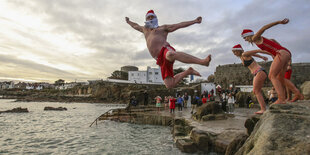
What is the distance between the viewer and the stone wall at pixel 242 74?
3866 centimetres

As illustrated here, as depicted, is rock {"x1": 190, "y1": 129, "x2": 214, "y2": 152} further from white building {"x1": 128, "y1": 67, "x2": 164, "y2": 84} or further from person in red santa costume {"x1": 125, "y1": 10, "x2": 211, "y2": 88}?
white building {"x1": 128, "y1": 67, "x2": 164, "y2": 84}

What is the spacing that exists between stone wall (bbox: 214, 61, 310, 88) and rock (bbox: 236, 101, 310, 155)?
4036cm

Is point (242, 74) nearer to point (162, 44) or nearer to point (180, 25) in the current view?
point (180, 25)

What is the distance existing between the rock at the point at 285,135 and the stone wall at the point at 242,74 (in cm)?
4036

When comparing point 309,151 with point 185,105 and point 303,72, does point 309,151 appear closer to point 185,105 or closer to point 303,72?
point 185,105

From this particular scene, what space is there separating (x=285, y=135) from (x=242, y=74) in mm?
47096

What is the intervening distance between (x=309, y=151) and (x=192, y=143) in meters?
6.35

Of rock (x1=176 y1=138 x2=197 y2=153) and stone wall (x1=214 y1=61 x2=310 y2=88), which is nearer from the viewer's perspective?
rock (x1=176 y1=138 x2=197 y2=153)

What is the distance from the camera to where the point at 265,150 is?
9.94 ft

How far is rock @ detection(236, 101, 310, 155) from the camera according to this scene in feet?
9.43

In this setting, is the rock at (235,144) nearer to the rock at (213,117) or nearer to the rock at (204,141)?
the rock at (204,141)

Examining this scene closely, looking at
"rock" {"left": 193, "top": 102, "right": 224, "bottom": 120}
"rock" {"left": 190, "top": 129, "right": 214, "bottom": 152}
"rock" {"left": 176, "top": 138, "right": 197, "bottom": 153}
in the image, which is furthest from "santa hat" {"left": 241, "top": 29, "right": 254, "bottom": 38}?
"rock" {"left": 193, "top": 102, "right": 224, "bottom": 120}

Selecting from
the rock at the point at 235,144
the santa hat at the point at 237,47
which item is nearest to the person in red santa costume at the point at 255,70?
the santa hat at the point at 237,47

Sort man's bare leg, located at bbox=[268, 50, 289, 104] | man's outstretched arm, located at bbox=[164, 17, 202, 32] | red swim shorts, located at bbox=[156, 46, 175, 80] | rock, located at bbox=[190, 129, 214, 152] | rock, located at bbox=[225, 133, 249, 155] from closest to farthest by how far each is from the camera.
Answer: red swim shorts, located at bbox=[156, 46, 175, 80] → man's outstretched arm, located at bbox=[164, 17, 202, 32] → man's bare leg, located at bbox=[268, 50, 289, 104] → rock, located at bbox=[225, 133, 249, 155] → rock, located at bbox=[190, 129, 214, 152]
